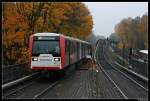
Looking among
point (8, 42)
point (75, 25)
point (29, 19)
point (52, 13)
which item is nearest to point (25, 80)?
point (8, 42)

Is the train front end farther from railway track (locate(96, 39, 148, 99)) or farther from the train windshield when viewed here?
railway track (locate(96, 39, 148, 99))

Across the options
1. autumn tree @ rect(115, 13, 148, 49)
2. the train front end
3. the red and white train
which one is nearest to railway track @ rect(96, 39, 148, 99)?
the red and white train

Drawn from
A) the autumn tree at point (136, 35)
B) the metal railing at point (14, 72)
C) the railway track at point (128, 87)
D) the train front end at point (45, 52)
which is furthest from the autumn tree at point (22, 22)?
the autumn tree at point (136, 35)

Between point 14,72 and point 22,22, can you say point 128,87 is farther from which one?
point 22,22

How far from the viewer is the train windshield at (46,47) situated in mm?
27031

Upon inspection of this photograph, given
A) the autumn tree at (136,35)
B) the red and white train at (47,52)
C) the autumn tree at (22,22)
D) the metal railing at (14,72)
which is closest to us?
the metal railing at (14,72)

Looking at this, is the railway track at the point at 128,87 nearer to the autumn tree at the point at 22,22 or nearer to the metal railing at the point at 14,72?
the metal railing at the point at 14,72

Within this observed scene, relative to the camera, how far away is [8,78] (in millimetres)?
22484

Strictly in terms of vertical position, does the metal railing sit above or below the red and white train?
below

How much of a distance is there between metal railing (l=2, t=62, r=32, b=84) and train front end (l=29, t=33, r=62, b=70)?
0.95m

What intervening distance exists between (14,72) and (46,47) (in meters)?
3.82

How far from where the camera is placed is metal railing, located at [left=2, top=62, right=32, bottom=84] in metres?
21.8

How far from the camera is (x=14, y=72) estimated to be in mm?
24047

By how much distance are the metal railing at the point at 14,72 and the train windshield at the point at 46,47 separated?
1.39 metres
